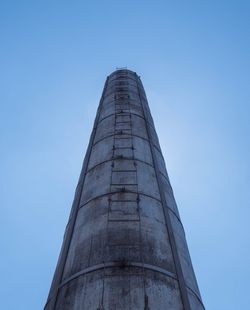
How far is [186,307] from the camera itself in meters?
7.35

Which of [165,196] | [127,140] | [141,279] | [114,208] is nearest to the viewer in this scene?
[141,279]

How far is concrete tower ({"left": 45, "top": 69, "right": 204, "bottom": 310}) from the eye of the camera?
23.9 ft

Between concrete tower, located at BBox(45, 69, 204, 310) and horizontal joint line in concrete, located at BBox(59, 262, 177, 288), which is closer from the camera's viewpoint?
concrete tower, located at BBox(45, 69, 204, 310)

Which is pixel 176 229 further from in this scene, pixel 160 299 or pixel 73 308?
pixel 73 308

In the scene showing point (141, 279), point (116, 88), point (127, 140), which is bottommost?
point (141, 279)

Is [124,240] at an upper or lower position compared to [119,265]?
upper

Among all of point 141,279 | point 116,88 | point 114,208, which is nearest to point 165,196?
point 114,208

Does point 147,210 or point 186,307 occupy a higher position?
point 147,210

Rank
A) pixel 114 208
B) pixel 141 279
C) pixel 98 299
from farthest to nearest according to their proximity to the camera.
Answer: pixel 114 208
pixel 141 279
pixel 98 299

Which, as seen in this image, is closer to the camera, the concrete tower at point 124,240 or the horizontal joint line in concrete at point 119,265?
the concrete tower at point 124,240

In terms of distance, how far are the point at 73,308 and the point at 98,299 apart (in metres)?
0.59

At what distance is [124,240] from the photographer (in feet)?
28.2

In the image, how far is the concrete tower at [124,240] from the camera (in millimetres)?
7285

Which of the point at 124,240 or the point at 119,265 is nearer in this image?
the point at 119,265
